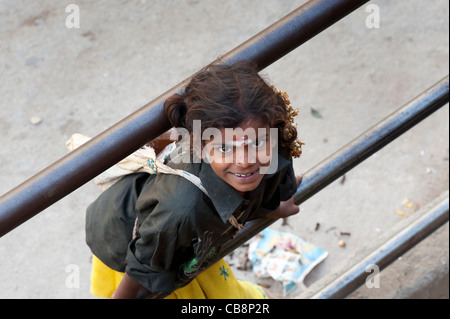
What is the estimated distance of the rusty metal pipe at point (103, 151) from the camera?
1015 mm

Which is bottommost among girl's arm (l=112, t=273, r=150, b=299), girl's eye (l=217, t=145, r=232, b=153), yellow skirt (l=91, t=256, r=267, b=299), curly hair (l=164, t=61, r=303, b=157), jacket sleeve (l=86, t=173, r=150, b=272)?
yellow skirt (l=91, t=256, r=267, b=299)

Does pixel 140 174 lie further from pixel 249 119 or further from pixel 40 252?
pixel 40 252

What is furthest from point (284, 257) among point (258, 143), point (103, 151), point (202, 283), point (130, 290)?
point (103, 151)

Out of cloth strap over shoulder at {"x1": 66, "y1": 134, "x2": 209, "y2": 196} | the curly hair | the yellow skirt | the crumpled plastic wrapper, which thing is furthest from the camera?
the crumpled plastic wrapper

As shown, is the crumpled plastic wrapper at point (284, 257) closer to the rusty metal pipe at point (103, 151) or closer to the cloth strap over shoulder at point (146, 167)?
the cloth strap over shoulder at point (146, 167)

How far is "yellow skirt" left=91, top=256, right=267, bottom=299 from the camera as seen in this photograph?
1.74 meters

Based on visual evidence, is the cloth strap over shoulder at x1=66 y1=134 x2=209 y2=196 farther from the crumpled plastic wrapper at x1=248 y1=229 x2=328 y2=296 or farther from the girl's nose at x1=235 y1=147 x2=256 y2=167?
the crumpled plastic wrapper at x1=248 y1=229 x2=328 y2=296

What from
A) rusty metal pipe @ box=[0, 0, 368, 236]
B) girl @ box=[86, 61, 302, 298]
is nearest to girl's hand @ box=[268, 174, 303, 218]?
girl @ box=[86, 61, 302, 298]

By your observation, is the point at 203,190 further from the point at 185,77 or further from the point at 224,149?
the point at 185,77

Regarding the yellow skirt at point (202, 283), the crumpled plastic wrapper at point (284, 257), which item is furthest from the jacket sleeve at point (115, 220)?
the crumpled plastic wrapper at point (284, 257)

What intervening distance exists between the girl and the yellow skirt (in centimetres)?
17

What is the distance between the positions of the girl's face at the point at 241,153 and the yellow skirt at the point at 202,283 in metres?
0.50

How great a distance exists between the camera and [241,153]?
1266 mm

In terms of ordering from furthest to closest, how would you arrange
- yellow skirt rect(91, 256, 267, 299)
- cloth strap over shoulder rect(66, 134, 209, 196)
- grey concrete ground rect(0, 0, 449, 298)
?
grey concrete ground rect(0, 0, 449, 298) < yellow skirt rect(91, 256, 267, 299) < cloth strap over shoulder rect(66, 134, 209, 196)
